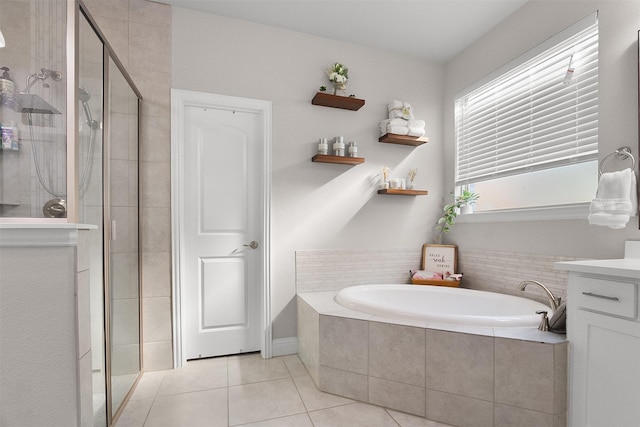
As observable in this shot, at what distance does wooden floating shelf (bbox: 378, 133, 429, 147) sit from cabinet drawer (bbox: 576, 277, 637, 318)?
161 cm

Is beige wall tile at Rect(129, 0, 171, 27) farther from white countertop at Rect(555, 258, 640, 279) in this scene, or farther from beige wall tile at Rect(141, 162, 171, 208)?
white countertop at Rect(555, 258, 640, 279)

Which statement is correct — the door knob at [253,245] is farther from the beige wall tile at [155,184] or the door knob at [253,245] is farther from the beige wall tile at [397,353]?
the beige wall tile at [397,353]

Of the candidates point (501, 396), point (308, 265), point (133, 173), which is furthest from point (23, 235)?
point (501, 396)

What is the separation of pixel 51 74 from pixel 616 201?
8.46 feet

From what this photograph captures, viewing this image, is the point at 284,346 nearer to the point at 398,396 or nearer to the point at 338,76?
the point at 398,396

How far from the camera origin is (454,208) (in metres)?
2.67

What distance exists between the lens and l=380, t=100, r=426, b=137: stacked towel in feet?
8.27

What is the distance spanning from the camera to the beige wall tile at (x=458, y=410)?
4.67ft

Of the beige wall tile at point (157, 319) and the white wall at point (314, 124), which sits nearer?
the beige wall tile at point (157, 319)

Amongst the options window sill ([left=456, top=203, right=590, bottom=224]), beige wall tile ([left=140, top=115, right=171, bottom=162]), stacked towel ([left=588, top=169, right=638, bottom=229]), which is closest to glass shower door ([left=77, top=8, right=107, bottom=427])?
beige wall tile ([left=140, top=115, right=171, bottom=162])

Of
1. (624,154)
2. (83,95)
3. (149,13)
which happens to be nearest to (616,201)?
(624,154)

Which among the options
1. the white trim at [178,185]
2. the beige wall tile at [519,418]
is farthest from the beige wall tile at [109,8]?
the beige wall tile at [519,418]

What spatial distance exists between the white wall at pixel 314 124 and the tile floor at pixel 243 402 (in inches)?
18.1

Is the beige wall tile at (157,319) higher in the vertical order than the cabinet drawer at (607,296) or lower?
lower
